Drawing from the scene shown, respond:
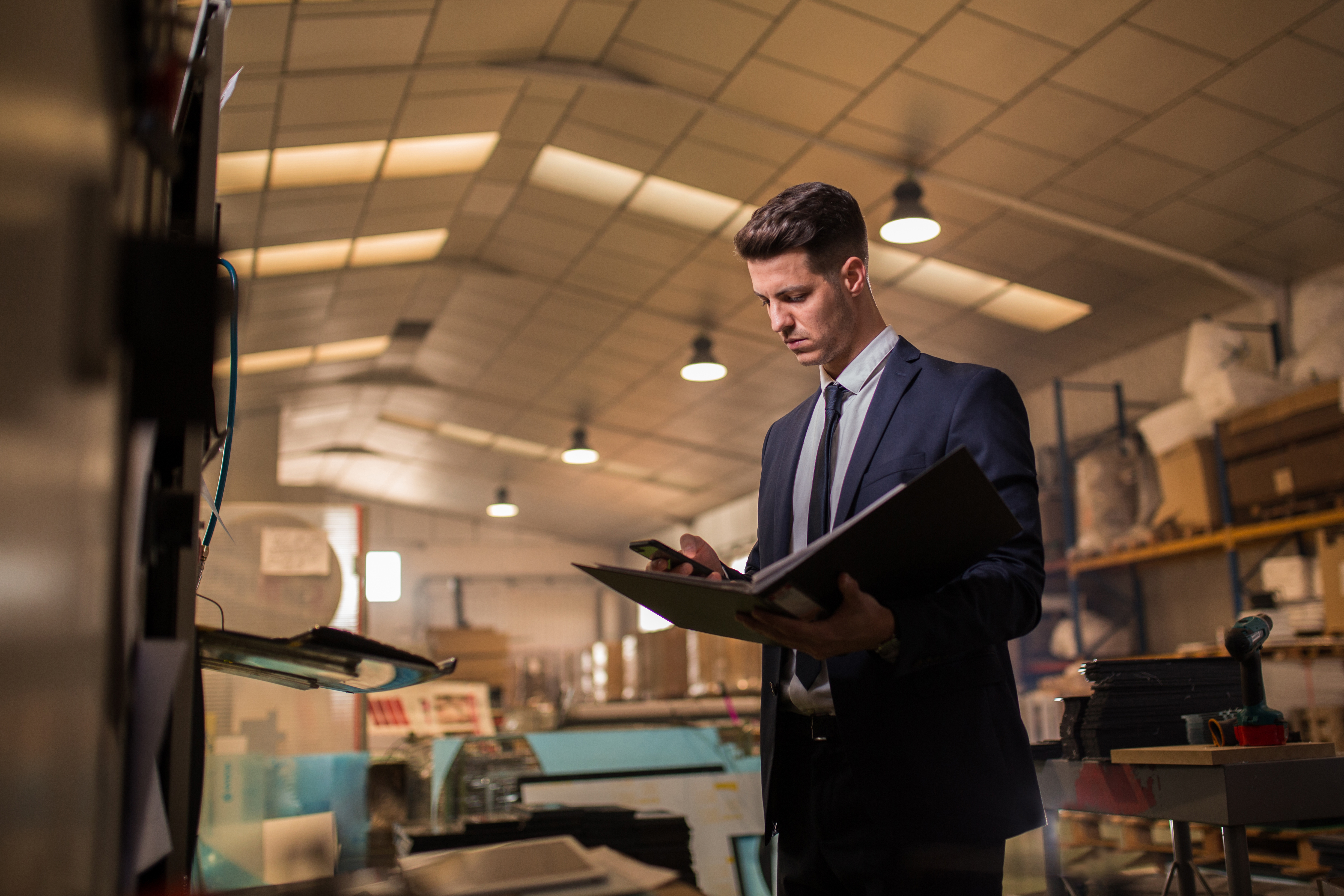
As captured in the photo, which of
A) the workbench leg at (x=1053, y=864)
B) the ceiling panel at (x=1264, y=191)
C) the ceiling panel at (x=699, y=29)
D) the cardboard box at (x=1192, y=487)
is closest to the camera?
the workbench leg at (x=1053, y=864)

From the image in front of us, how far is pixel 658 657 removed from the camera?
40.9 feet

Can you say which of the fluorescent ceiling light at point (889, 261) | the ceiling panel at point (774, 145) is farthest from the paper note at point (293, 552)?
the fluorescent ceiling light at point (889, 261)

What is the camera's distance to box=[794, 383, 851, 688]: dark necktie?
4.64 feet

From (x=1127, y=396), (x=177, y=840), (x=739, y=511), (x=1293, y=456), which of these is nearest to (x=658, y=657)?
(x=739, y=511)

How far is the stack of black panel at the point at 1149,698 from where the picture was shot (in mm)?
2113

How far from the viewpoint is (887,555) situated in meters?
1.12

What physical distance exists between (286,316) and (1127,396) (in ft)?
23.3

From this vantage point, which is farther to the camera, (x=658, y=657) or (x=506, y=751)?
(x=658, y=657)

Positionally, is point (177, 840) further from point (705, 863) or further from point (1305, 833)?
point (1305, 833)

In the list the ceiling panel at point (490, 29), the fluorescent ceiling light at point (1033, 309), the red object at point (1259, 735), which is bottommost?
the red object at point (1259, 735)

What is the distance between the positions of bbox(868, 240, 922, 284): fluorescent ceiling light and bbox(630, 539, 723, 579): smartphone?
547 cm

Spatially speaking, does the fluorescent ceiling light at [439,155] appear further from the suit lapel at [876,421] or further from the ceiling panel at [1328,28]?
the suit lapel at [876,421]

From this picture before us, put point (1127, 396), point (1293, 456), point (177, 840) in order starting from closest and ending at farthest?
point (177, 840), point (1293, 456), point (1127, 396)

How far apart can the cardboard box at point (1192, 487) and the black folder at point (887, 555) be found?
5791 mm
